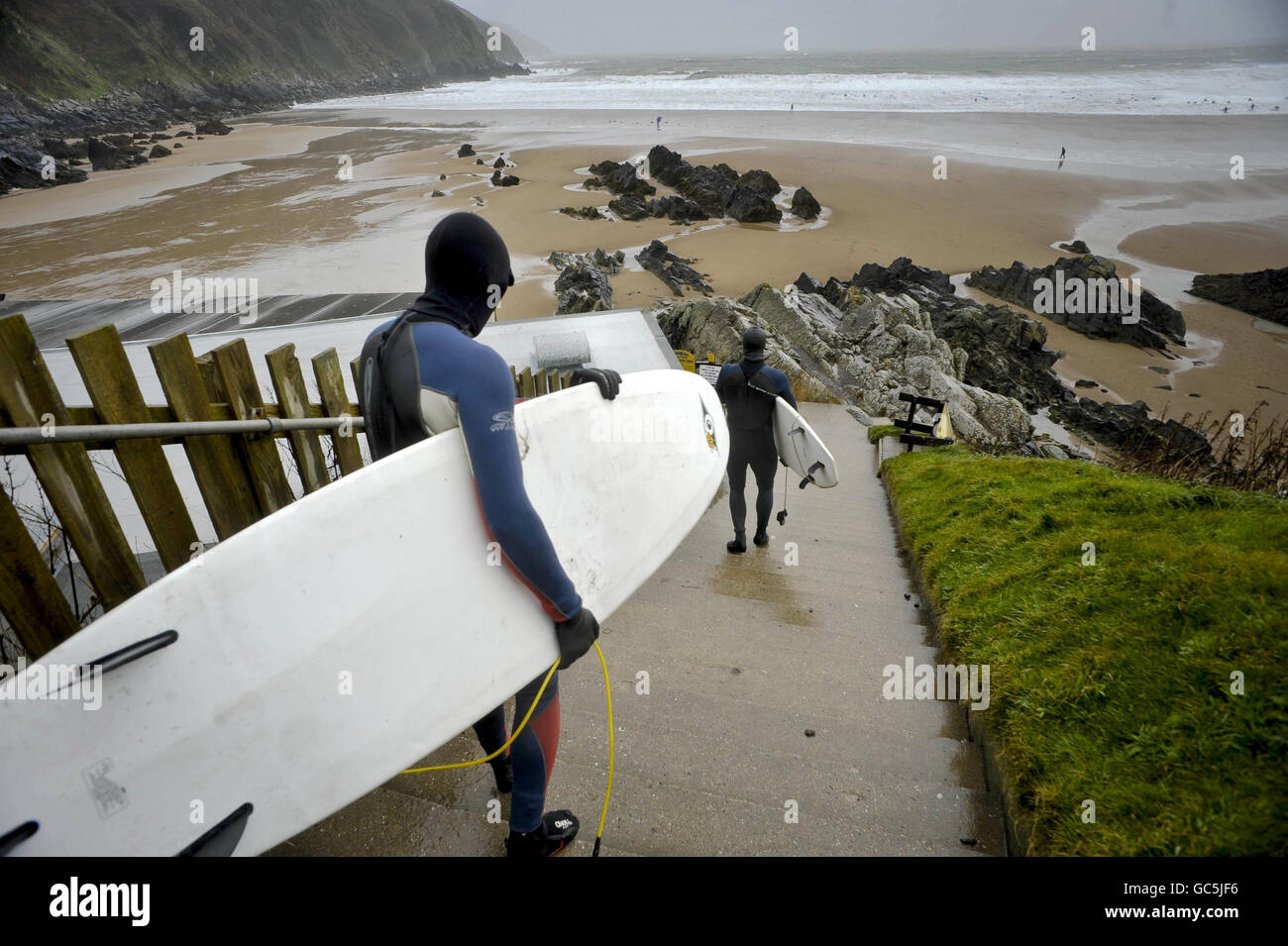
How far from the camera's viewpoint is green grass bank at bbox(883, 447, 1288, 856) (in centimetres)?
196

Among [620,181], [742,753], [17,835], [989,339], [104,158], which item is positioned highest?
[104,158]

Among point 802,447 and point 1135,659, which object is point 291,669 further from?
point 802,447

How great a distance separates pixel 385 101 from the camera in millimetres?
69750

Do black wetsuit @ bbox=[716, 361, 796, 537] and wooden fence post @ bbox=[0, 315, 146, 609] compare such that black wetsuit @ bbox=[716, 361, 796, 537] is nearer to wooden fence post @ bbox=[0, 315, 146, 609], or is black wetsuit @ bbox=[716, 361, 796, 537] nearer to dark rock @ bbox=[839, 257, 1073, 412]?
wooden fence post @ bbox=[0, 315, 146, 609]

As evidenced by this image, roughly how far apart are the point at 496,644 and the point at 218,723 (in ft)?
2.38

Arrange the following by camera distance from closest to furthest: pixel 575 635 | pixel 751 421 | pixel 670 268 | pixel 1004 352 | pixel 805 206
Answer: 1. pixel 575 635
2. pixel 751 421
3. pixel 1004 352
4. pixel 670 268
5. pixel 805 206

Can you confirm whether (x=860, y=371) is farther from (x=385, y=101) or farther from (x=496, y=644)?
(x=385, y=101)

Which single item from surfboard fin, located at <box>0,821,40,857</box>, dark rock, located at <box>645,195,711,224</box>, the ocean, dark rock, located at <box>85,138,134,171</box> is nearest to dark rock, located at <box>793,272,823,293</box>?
dark rock, located at <box>645,195,711,224</box>

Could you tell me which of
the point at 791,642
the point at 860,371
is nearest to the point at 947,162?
the point at 860,371

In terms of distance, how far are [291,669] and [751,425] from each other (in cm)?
414

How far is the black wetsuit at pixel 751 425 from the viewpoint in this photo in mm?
5172

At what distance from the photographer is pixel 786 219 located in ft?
81.6

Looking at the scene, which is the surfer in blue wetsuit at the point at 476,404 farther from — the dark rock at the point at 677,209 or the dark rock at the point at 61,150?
the dark rock at the point at 61,150

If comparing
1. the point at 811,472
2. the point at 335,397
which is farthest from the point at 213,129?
the point at 335,397
